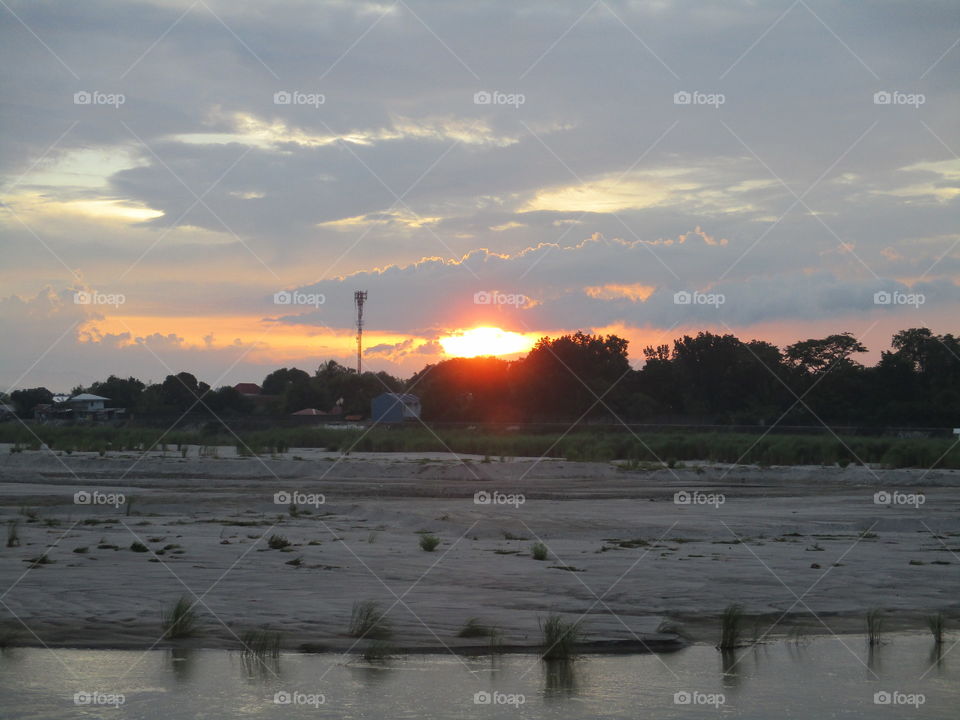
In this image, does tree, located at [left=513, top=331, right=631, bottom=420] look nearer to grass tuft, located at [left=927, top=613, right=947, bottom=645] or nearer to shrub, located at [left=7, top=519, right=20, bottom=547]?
shrub, located at [left=7, top=519, right=20, bottom=547]

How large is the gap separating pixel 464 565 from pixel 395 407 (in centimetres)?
8365

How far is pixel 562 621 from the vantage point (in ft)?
40.3

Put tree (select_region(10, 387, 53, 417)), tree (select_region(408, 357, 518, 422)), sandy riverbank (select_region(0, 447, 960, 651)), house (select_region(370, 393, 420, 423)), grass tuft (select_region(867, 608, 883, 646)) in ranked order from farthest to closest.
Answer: tree (select_region(10, 387, 53, 417))
house (select_region(370, 393, 420, 423))
tree (select_region(408, 357, 518, 422))
sandy riverbank (select_region(0, 447, 960, 651))
grass tuft (select_region(867, 608, 883, 646))

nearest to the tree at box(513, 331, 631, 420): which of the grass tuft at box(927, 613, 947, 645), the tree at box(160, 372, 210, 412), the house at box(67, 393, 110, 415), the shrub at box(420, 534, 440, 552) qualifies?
the tree at box(160, 372, 210, 412)

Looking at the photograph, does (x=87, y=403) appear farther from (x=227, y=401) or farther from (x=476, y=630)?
(x=476, y=630)

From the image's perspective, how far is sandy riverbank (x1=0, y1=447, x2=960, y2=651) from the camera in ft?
40.2

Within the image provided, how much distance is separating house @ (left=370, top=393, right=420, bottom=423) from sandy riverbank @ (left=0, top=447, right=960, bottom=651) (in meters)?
62.7

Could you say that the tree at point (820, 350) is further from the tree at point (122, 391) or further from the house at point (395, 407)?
the tree at point (122, 391)

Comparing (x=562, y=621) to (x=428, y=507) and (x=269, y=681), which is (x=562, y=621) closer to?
(x=269, y=681)

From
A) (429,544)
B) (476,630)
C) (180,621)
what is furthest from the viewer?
(429,544)

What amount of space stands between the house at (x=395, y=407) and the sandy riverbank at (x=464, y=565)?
6270cm

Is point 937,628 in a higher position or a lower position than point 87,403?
lower

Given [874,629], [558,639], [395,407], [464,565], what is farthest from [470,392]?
[558,639]

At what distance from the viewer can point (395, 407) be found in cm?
10000
